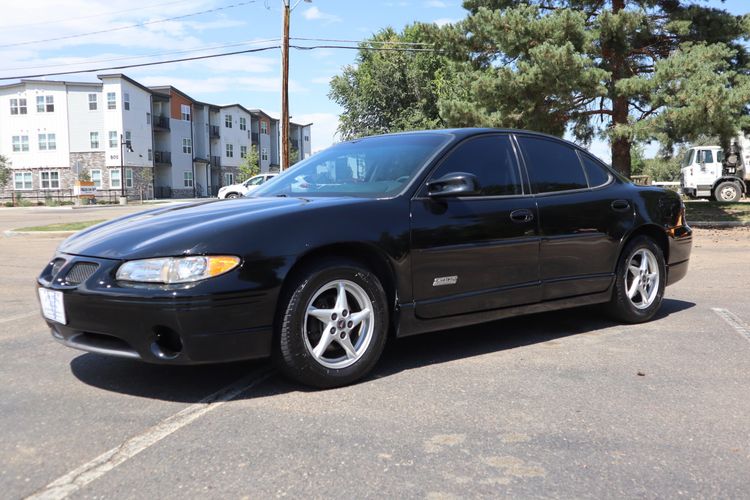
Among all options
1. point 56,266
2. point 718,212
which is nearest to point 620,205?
point 56,266

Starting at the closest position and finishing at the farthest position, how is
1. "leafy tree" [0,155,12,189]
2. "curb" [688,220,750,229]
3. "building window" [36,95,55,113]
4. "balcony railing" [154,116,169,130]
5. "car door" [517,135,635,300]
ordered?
"car door" [517,135,635,300], "curb" [688,220,750,229], "leafy tree" [0,155,12,189], "building window" [36,95,55,113], "balcony railing" [154,116,169,130]

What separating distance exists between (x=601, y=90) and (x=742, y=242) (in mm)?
5445

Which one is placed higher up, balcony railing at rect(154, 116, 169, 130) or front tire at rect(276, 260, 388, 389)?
balcony railing at rect(154, 116, 169, 130)

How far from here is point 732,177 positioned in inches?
1083

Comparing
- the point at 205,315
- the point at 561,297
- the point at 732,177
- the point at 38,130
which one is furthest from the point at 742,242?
the point at 38,130

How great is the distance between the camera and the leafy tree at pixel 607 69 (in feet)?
54.7

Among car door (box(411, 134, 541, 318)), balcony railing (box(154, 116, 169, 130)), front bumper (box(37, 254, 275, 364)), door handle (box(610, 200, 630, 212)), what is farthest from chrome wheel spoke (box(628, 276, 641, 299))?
balcony railing (box(154, 116, 169, 130))

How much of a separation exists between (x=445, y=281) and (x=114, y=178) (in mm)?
53427

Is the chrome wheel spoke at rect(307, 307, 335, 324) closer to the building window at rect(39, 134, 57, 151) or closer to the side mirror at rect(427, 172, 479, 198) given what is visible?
the side mirror at rect(427, 172, 479, 198)

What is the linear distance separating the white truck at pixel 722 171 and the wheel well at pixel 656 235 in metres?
24.6

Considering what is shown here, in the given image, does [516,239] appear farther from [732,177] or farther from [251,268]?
[732,177]

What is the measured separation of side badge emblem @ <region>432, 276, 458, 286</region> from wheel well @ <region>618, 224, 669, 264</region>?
2.00m

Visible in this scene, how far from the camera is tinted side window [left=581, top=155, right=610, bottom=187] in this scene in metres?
5.46

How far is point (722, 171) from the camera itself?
2795cm
